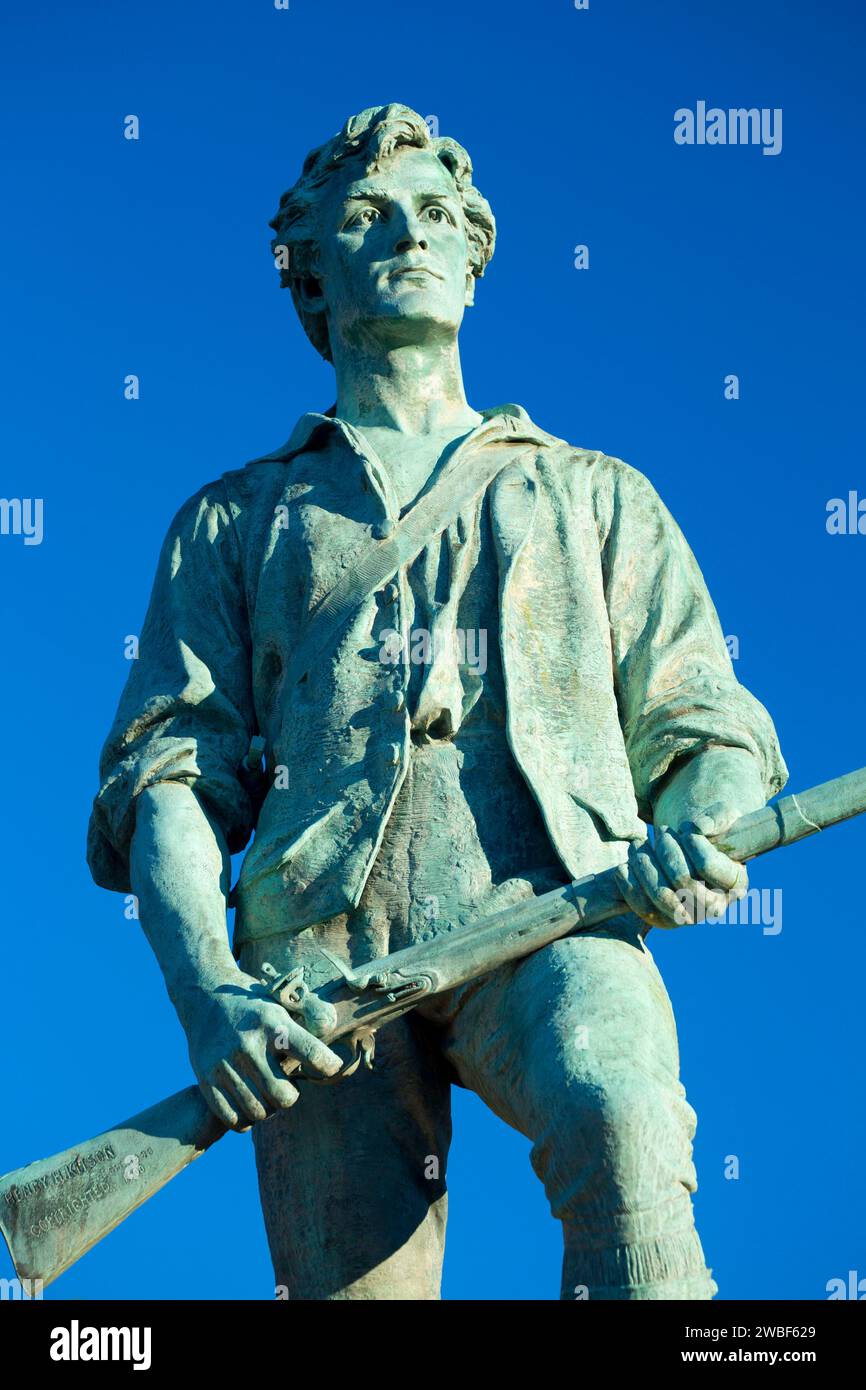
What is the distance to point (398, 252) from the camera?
12516 mm

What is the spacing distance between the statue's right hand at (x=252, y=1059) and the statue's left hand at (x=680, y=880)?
125 centimetres

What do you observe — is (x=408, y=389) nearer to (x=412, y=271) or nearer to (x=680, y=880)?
(x=412, y=271)

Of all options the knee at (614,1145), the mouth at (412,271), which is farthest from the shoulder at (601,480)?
the knee at (614,1145)

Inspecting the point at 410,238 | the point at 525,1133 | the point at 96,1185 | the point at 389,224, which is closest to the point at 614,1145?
the point at 525,1133

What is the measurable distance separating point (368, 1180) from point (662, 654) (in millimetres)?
2436

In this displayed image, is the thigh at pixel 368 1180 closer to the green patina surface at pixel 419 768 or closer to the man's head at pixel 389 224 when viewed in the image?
the green patina surface at pixel 419 768

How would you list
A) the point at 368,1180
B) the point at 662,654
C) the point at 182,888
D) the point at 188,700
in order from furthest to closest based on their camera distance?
1. the point at 188,700
2. the point at 662,654
3. the point at 182,888
4. the point at 368,1180

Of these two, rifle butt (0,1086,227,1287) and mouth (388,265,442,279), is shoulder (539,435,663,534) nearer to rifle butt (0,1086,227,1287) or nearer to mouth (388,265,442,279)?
mouth (388,265,442,279)

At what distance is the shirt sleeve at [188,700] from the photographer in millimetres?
11867

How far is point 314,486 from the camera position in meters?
12.4

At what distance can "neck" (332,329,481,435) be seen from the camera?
41.3ft
